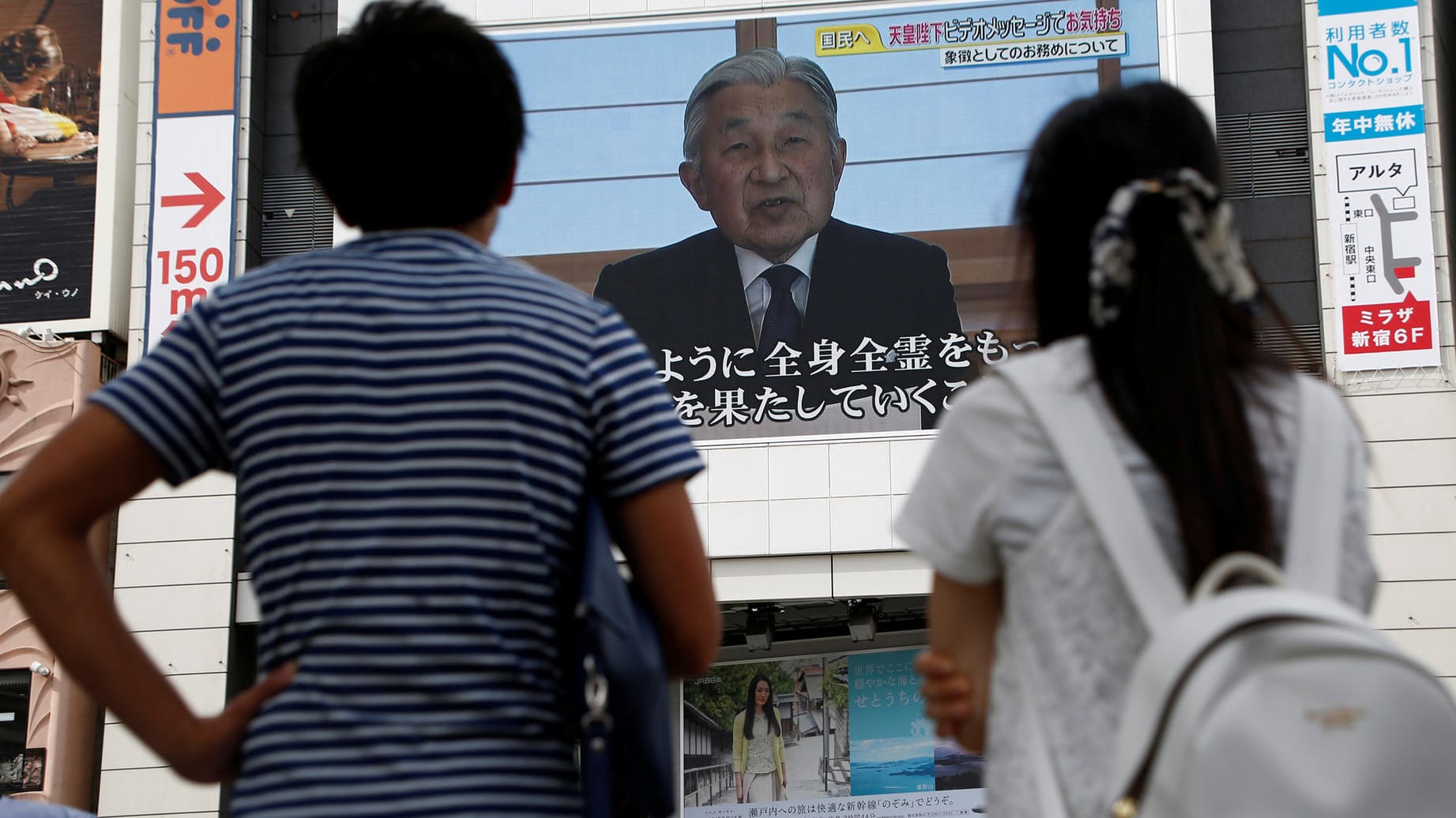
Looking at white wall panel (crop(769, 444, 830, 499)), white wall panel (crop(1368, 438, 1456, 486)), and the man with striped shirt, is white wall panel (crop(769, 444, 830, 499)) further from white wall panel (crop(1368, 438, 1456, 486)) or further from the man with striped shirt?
the man with striped shirt

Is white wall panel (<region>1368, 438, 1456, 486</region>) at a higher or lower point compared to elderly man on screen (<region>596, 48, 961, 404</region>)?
lower

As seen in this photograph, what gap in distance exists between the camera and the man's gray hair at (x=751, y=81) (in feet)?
48.6

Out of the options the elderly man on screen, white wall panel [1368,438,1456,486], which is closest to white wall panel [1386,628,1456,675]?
white wall panel [1368,438,1456,486]

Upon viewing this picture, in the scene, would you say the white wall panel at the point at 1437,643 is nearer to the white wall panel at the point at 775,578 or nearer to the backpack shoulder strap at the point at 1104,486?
the white wall panel at the point at 775,578

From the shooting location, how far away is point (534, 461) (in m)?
1.68

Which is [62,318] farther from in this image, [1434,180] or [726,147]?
[1434,180]

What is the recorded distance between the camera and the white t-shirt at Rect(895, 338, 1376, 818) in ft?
4.99

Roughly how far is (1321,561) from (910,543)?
17.2 inches

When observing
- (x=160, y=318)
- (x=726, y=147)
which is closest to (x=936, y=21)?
(x=726, y=147)

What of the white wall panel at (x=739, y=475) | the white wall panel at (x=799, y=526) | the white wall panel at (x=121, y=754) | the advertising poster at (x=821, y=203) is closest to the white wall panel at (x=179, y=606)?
the white wall panel at (x=121, y=754)

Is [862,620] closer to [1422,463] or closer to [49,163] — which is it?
[1422,463]

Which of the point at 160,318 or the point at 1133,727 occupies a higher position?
the point at 160,318

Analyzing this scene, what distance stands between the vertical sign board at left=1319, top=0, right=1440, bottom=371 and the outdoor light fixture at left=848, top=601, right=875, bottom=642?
4931 millimetres

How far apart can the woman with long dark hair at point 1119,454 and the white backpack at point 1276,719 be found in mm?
90
